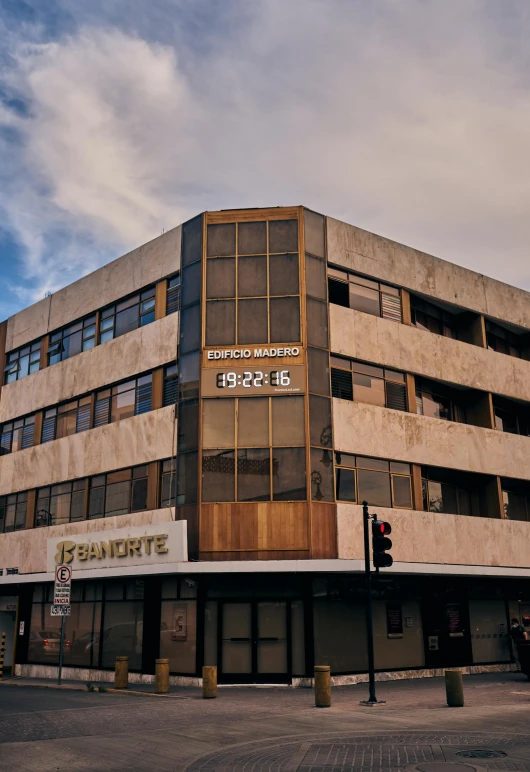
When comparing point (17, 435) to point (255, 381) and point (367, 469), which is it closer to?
point (255, 381)

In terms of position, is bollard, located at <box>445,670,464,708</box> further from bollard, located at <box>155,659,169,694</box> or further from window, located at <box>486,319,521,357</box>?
window, located at <box>486,319,521,357</box>

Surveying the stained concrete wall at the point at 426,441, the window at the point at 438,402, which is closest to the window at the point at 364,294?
the window at the point at 438,402

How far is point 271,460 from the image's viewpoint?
946 inches

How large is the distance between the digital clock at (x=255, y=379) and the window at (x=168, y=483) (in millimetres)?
3293

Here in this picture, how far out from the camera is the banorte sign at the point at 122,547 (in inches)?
927

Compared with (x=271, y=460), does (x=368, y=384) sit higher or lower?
higher

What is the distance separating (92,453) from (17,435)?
271 inches

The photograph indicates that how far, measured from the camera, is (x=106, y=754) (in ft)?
39.9

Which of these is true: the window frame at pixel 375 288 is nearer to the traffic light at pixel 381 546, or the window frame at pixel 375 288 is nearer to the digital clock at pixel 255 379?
the digital clock at pixel 255 379

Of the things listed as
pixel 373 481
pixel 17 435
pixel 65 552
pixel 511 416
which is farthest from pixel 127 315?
pixel 511 416

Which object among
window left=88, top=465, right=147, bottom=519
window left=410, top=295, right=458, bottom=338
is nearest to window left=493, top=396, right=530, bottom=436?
window left=410, top=295, right=458, bottom=338

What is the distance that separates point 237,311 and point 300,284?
229cm

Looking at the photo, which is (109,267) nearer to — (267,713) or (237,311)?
(237,311)

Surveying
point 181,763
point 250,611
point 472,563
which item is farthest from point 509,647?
point 181,763
